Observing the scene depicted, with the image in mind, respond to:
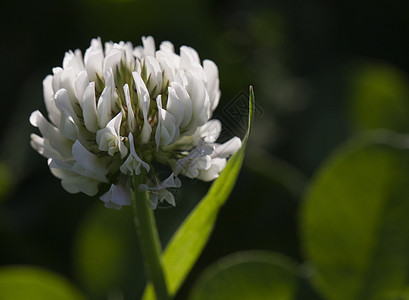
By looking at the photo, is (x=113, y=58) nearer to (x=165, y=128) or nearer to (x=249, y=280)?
(x=165, y=128)

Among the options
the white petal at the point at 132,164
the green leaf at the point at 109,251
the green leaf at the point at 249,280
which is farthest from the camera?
the green leaf at the point at 109,251

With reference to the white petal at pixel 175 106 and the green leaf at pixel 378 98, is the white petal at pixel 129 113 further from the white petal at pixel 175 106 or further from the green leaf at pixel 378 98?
the green leaf at pixel 378 98

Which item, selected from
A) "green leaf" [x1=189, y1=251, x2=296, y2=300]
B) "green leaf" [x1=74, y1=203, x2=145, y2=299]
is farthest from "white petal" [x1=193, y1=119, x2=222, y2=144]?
"green leaf" [x1=74, y1=203, x2=145, y2=299]

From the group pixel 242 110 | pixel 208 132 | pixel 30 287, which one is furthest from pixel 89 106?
pixel 30 287

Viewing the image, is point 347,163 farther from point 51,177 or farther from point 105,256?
point 51,177

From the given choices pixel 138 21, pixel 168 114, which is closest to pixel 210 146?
pixel 168 114

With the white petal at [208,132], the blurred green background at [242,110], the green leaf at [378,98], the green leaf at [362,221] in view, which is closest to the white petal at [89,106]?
the white petal at [208,132]

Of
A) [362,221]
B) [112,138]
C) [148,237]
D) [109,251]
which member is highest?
[112,138]
